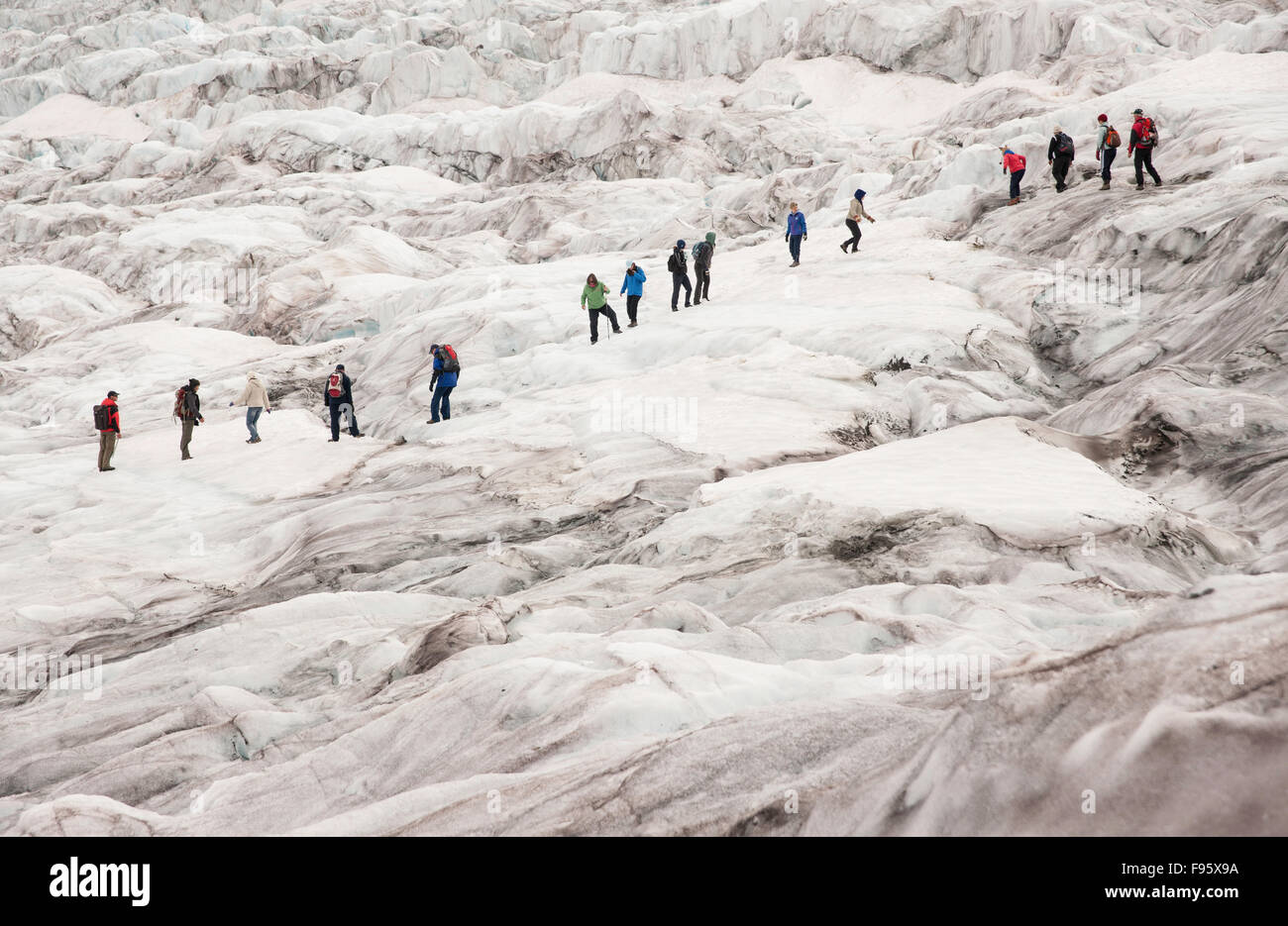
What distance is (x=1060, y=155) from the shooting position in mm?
26547

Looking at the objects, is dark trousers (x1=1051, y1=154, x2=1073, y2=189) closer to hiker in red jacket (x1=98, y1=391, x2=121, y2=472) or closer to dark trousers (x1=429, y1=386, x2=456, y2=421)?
dark trousers (x1=429, y1=386, x2=456, y2=421)

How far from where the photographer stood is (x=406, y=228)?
5159cm

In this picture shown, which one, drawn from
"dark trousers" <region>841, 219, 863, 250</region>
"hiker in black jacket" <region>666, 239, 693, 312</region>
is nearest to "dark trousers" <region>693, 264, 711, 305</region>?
"hiker in black jacket" <region>666, 239, 693, 312</region>

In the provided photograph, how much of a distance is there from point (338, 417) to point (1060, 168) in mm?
20430

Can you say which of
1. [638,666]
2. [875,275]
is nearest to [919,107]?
[875,275]

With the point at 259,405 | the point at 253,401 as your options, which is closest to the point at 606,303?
the point at 259,405

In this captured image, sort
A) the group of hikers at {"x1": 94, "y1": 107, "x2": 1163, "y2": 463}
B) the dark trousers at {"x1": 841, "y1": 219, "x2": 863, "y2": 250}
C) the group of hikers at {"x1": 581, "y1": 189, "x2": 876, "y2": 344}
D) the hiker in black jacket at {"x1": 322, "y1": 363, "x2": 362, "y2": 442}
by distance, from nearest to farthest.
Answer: the group of hikers at {"x1": 94, "y1": 107, "x2": 1163, "y2": 463} → the hiker in black jacket at {"x1": 322, "y1": 363, "x2": 362, "y2": 442} → the group of hikers at {"x1": 581, "y1": 189, "x2": 876, "y2": 344} → the dark trousers at {"x1": 841, "y1": 219, "x2": 863, "y2": 250}

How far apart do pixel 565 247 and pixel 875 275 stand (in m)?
21.3

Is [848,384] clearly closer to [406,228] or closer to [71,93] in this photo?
[406,228]

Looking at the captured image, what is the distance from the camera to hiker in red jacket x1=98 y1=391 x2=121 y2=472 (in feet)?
71.5

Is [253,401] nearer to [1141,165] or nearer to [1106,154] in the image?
[1106,154]

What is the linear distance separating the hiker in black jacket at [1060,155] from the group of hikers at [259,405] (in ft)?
57.0

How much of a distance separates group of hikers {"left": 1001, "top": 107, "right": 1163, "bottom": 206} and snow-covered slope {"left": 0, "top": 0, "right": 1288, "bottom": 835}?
0.72m

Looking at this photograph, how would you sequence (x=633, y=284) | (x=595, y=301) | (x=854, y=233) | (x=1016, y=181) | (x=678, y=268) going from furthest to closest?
(x=854, y=233)
(x=1016, y=181)
(x=678, y=268)
(x=633, y=284)
(x=595, y=301)
